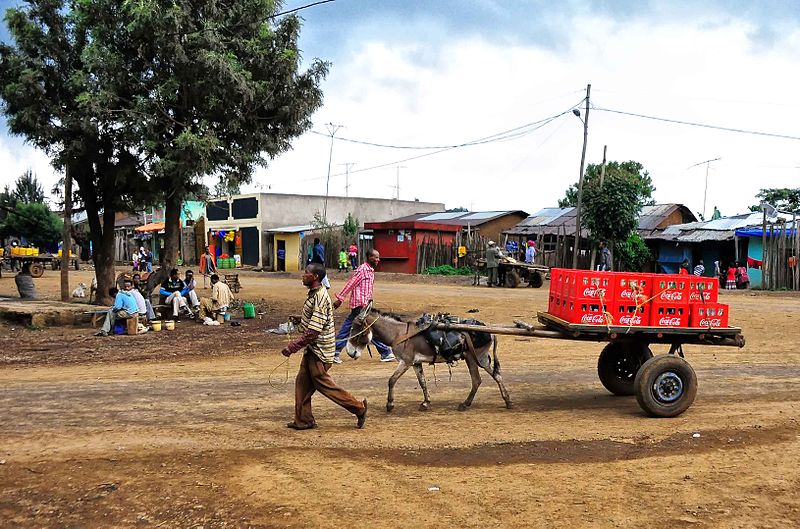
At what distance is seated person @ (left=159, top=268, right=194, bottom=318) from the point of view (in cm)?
1748

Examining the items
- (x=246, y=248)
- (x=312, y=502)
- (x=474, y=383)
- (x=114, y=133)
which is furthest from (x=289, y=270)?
(x=312, y=502)

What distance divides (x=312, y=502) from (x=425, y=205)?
52.0 meters

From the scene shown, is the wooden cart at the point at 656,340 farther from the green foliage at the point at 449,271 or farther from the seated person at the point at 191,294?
the green foliage at the point at 449,271

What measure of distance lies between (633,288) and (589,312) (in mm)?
601

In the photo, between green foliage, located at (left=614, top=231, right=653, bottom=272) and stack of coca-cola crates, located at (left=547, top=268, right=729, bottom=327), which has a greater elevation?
green foliage, located at (left=614, top=231, right=653, bottom=272)

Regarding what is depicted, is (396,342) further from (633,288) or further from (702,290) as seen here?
(702,290)

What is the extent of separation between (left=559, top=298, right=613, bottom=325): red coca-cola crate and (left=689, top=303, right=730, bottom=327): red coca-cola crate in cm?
102

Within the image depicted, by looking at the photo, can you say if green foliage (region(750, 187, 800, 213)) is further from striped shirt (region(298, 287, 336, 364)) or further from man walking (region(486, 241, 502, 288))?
striped shirt (region(298, 287, 336, 364))

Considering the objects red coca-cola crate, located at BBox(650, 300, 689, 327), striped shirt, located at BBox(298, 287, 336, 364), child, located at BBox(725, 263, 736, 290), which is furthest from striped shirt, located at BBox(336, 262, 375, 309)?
child, located at BBox(725, 263, 736, 290)

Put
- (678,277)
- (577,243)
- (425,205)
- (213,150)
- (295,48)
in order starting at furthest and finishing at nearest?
(425,205), (577,243), (295,48), (213,150), (678,277)

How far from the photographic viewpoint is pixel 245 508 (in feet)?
17.3

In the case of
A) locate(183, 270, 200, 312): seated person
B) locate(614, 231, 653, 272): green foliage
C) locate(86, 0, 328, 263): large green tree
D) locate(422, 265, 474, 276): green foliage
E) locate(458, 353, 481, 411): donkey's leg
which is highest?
locate(86, 0, 328, 263): large green tree

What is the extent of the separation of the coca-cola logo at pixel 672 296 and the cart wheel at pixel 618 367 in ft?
3.99

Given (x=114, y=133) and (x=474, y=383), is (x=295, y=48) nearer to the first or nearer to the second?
(x=114, y=133)
